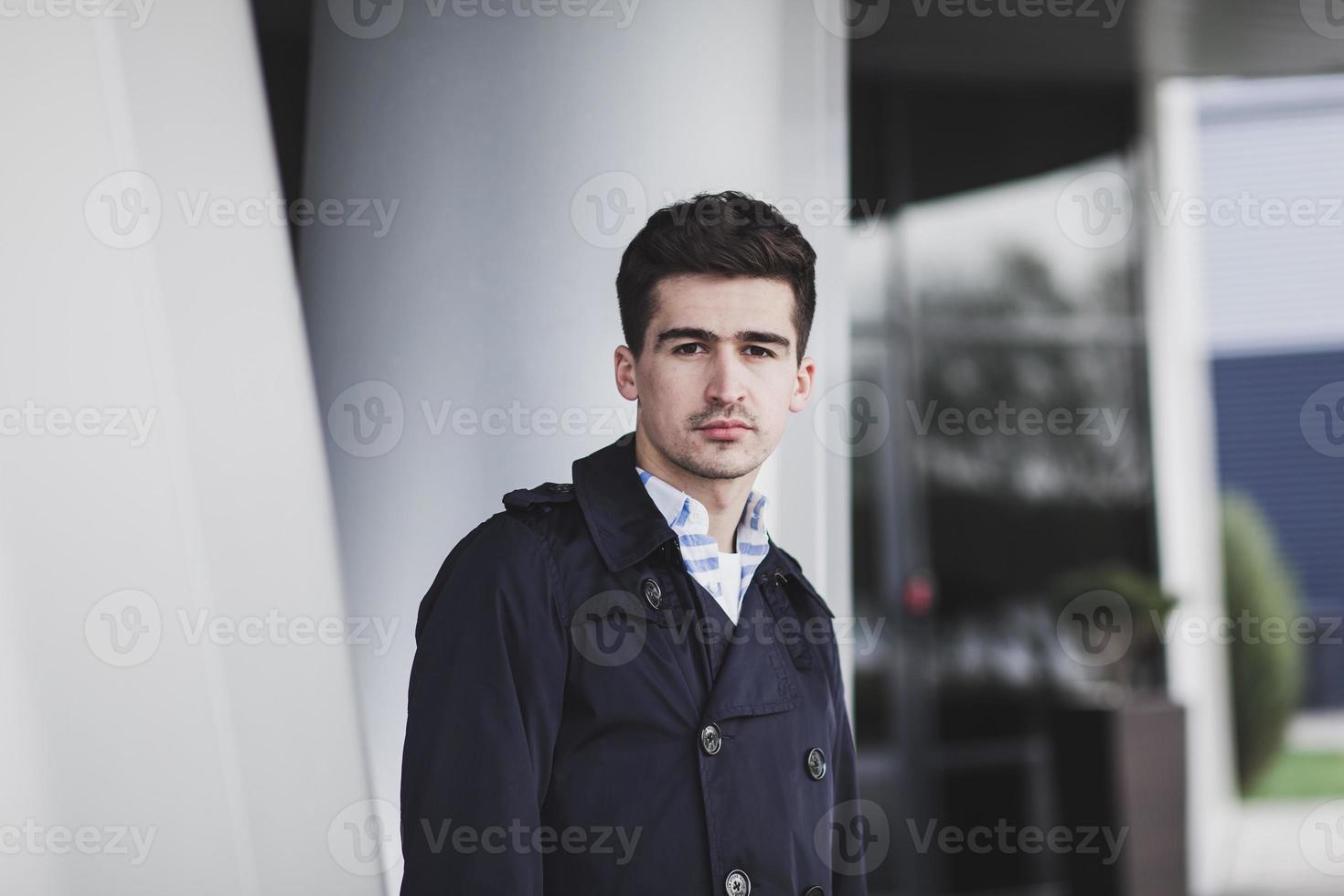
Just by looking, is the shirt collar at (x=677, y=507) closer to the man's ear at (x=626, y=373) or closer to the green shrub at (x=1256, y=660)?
the man's ear at (x=626, y=373)

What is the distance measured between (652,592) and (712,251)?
455 mm

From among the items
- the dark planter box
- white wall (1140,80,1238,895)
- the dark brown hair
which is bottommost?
the dark planter box

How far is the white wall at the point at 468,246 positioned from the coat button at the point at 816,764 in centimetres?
66

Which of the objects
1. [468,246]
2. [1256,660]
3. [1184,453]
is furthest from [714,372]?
[1256,660]

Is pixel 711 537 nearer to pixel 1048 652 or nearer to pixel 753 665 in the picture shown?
pixel 753 665

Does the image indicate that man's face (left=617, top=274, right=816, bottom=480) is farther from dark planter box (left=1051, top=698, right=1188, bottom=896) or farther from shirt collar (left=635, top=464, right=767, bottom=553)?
dark planter box (left=1051, top=698, right=1188, bottom=896)

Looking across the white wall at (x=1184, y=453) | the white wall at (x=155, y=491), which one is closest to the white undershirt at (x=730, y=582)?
the white wall at (x=155, y=491)

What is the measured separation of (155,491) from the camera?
6.19 feet

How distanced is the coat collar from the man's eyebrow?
178 mm

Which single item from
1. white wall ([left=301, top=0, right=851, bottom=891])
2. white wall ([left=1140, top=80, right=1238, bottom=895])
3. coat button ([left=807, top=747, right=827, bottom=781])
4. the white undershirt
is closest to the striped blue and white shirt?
the white undershirt

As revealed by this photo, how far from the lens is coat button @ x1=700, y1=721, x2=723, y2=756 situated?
1576 millimetres

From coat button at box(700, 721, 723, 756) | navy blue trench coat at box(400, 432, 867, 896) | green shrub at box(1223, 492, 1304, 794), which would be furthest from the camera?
green shrub at box(1223, 492, 1304, 794)

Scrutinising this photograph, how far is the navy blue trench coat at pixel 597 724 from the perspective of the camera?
4.74ft

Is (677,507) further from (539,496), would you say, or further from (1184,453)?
(1184,453)
